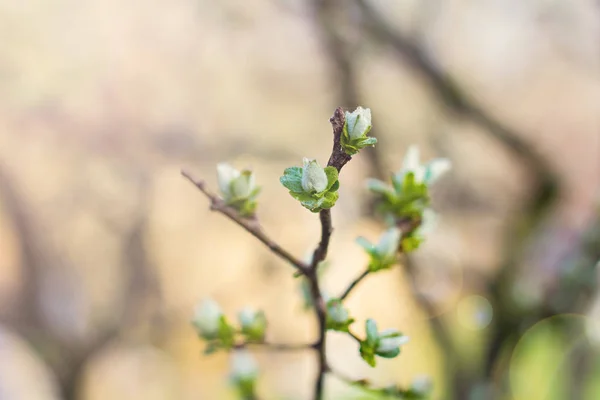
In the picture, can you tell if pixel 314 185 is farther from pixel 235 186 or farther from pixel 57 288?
pixel 57 288

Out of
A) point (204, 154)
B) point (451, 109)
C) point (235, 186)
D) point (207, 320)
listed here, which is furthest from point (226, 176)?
point (204, 154)

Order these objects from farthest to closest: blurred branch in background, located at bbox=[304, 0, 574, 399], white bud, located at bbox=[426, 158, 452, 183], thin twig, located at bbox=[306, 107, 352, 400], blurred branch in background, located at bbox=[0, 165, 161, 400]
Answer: blurred branch in background, located at bbox=[0, 165, 161, 400] < blurred branch in background, located at bbox=[304, 0, 574, 399] < white bud, located at bbox=[426, 158, 452, 183] < thin twig, located at bbox=[306, 107, 352, 400]

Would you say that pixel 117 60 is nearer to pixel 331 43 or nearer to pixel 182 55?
pixel 182 55

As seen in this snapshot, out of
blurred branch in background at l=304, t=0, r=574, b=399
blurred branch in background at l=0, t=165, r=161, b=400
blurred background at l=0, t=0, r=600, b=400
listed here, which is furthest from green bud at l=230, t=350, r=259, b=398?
blurred branch in background at l=0, t=165, r=161, b=400

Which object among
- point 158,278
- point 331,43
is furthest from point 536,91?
point 158,278

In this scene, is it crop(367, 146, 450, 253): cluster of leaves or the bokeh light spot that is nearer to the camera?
crop(367, 146, 450, 253): cluster of leaves

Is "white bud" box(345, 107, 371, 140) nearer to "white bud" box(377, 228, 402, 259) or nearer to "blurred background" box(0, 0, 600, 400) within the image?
"white bud" box(377, 228, 402, 259)
